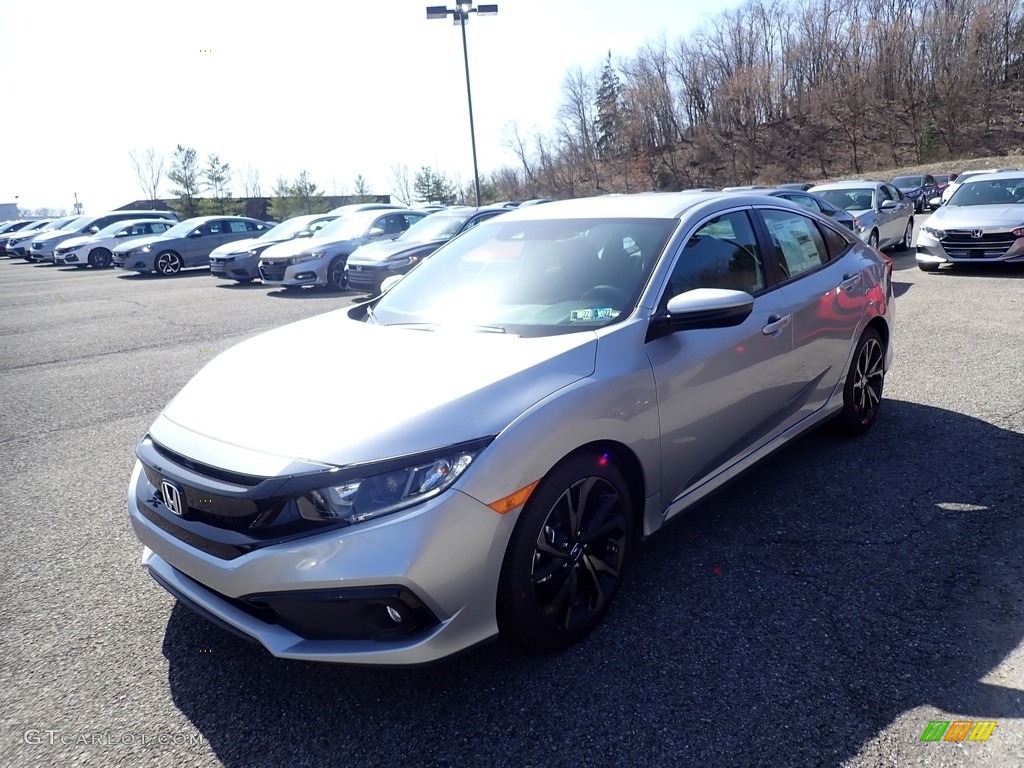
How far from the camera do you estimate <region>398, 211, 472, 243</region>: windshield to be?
13.4m

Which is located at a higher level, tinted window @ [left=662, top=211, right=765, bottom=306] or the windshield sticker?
tinted window @ [left=662, top=211, right=765, bottom=306]

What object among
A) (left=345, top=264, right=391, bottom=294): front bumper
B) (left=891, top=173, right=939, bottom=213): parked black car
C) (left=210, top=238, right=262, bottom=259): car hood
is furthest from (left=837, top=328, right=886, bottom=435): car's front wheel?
(left=891, top=173, right=939, bottom=213): parked black car

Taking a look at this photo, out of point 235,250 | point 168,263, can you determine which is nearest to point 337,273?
point 235,250

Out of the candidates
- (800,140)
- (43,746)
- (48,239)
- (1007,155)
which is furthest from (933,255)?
(800,140)

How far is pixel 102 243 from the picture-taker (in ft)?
80.4

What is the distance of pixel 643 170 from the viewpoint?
6688 cm

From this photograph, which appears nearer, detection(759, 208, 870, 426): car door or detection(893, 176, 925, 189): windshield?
detection(759, 208, 870, 426): car door

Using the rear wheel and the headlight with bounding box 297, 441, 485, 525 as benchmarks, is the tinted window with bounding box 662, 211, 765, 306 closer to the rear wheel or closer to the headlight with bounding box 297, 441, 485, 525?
the headlight with bounding box 297, 441, 485, 525

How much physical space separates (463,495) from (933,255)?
11.9 meters

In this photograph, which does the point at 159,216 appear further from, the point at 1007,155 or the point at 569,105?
the point at 569,105

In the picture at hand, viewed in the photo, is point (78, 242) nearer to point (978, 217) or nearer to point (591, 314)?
point (978, 217)
